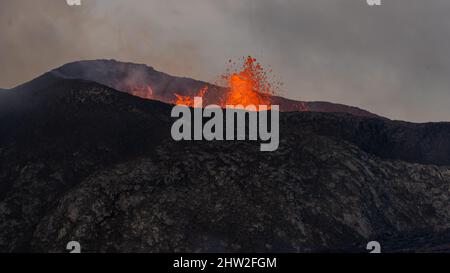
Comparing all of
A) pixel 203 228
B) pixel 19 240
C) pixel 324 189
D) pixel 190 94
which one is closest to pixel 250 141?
pixel 324 189

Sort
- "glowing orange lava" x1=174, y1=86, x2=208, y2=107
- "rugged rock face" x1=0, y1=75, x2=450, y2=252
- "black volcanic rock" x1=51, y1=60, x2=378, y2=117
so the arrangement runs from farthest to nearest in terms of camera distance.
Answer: "glowing orange lava" x1=174, y1=86, x2=208, y2=107 → "black volcanic rock" x1=51, y1=60, x2=378, y2=117 → "rugged rock face" x1=0, y1=75, x2=450, y2=252

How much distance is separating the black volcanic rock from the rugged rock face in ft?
180

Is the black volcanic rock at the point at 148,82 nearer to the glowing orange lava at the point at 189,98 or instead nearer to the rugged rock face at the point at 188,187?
the glowing orange lava at the point at 189,98

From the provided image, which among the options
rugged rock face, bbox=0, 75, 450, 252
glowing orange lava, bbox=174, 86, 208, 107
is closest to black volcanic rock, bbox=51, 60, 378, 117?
glowing orange lava, bbox=174, 86, 208, 107

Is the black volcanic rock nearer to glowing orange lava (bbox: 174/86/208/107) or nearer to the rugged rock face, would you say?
glowing orange lava (bbox: 174/86/208/107)

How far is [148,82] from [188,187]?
9879 centimetres

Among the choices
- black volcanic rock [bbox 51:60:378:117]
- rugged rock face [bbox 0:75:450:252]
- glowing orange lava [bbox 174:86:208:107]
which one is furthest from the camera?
glowing orange lava [bbox 174:86:208:107]

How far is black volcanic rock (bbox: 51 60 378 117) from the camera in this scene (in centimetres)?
14812

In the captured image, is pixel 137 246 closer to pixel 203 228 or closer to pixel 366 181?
pixel 203 228

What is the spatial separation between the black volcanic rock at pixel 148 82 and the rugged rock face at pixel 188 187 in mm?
54750

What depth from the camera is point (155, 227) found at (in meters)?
62.4

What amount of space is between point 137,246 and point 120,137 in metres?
25.3

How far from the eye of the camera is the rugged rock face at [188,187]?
6281 cm

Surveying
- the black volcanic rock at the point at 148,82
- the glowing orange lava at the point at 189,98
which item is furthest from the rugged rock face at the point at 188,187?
the glowing orange lava at the point at 189,98
